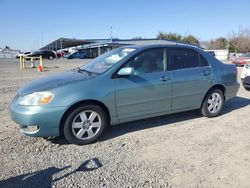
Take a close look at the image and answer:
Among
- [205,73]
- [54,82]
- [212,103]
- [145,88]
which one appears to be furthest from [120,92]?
[212,103]

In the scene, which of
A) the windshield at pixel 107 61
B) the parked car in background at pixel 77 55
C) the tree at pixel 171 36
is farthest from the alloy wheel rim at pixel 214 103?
the tree at pixel 171 36

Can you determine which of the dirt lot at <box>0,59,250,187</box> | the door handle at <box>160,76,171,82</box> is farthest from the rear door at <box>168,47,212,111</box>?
the dirt lot at <box>0,59,250,187</box>

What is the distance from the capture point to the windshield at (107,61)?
15.2 ft

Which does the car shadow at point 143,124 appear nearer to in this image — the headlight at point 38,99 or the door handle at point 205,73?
the headlight at point 38,99

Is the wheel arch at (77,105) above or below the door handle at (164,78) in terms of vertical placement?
below

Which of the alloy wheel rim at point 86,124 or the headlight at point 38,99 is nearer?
the headlight at point 38,99

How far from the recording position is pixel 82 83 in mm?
4121

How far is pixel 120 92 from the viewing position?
4328mm

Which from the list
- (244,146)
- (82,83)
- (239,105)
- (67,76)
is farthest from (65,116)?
(239,105)

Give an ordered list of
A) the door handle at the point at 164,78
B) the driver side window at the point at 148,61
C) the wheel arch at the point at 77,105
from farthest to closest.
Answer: the door handle at the point at 164,78 < the driver side window at the point at 148,61 < the wheel arch at the point at 77,105

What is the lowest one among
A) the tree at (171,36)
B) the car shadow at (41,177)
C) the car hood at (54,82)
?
the car shadow at (41,177)

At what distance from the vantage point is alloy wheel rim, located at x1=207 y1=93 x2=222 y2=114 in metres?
5.59

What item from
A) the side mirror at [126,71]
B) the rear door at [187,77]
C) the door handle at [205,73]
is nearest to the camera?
the side mirror at [126,71]

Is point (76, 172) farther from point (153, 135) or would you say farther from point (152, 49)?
point (152, 49)
